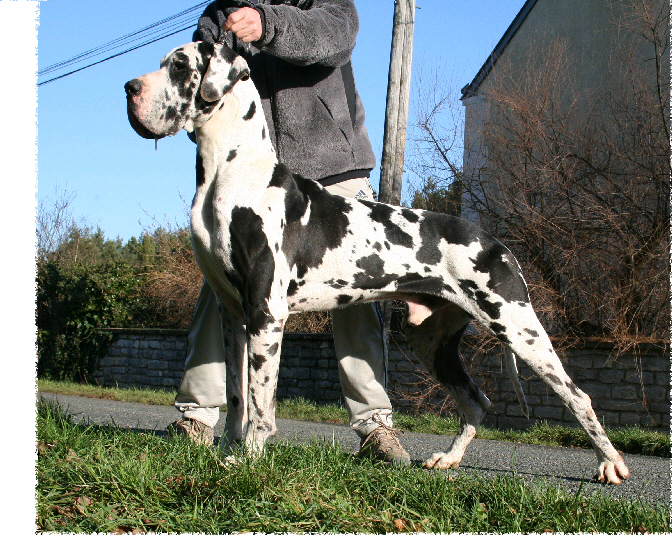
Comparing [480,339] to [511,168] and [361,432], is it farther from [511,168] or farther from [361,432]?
[361,432]

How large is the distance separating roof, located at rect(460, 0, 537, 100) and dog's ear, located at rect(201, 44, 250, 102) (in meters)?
8.37

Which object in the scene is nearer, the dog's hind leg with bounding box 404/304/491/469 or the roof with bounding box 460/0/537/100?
the dog's hind leg with bounding box 404/304/491/469

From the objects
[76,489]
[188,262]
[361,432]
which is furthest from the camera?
[188,262]

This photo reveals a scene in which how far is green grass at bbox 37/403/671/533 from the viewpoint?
2.30 meters

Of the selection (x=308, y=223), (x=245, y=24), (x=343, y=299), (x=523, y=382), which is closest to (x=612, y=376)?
(x=523, y=382)

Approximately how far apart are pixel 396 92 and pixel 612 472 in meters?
7.20

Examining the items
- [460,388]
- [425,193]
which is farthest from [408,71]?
[460,388]

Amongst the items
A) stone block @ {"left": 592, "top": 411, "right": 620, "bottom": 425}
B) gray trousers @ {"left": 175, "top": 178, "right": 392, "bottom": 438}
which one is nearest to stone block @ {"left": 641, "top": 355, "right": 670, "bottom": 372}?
stone block @ {"left": 592, "top": 411, "right": 620, "bottom": 425}

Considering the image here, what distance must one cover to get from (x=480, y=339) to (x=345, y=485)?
611cm

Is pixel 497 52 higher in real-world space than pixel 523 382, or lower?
higher

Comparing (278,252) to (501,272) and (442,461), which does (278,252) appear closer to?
(501,272)

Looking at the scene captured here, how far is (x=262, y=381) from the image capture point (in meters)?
3.23

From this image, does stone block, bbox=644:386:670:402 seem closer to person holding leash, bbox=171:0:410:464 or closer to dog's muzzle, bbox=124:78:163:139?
person holding leash, bbox=171:0:410:464

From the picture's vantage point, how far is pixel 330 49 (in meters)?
3.91
